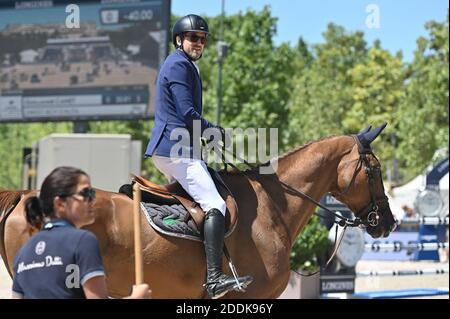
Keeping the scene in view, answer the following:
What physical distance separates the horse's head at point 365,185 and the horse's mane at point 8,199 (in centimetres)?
285

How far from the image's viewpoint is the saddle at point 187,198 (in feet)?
20.3

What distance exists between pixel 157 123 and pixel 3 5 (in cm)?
1699

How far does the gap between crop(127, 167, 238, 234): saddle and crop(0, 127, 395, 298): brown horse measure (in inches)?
5.8

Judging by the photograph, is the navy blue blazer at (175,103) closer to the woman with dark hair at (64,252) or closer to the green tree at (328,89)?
the woman with dark hair at (64,252)

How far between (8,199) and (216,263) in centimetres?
170

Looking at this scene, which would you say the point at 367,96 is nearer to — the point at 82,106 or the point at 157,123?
the point at 82,106

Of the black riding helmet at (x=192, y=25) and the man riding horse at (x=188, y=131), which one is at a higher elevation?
the black riding helmet at (x=192, y=25)

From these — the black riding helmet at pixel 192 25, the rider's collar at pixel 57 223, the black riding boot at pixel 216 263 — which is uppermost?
the black riding helmet at pixel 192 25

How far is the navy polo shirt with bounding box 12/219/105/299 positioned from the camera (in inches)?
144

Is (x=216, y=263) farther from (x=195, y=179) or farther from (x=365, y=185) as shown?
(x=365, y=185)

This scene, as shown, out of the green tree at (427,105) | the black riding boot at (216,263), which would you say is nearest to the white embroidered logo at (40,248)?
the black riding boot at (216,263)

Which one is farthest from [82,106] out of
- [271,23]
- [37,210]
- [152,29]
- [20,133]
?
[20,133]

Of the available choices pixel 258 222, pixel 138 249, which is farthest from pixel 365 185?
pixel 138 249

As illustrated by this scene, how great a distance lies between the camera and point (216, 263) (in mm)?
6020
